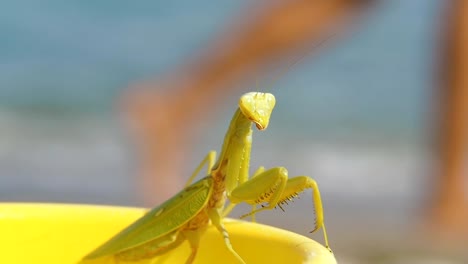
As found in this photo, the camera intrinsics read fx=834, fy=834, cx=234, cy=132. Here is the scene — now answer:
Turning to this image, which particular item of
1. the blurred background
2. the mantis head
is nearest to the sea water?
the blurred background

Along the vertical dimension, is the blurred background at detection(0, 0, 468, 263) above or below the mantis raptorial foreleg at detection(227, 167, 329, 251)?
above

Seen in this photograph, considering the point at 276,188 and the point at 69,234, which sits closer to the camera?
the point at 69,234

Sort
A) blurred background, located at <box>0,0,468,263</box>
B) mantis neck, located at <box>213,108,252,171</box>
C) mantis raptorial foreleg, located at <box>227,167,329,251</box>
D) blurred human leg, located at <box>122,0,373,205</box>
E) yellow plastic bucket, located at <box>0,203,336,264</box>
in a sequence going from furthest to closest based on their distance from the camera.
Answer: blurred background, located at <box>0,0,468,263</box> < blurred human leg, located at <box>122,0,373,205</box> < mantis neck, located at <box>213,108,252,171</box> < mantis raptorial foreleg, located at <box>227,167,329,251</box> < yellow plastic bucket, located at <box>0,203,336,264</box>

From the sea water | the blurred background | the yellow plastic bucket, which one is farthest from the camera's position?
the sea water

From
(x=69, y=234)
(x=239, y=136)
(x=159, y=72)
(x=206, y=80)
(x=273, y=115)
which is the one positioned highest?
(x=159, y=72)

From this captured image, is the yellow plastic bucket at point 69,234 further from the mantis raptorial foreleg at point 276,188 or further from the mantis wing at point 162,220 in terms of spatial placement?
the mantis raptorial foreleg at point 276,188

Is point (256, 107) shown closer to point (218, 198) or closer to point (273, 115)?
point (218, 198)

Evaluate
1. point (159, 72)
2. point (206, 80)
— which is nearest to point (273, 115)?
point (159, 72)

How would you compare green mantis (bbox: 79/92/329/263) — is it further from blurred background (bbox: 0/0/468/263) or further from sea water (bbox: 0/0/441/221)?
sea water (bbox: 0/0/441/221)
